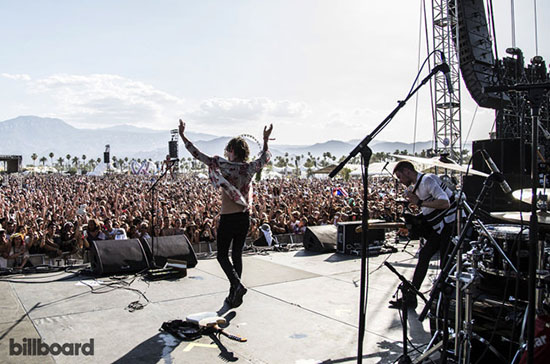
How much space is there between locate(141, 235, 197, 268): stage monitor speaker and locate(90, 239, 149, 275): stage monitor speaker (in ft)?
0.52

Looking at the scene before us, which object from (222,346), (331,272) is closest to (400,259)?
(331,272)

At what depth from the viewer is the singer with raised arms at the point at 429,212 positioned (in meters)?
4.34

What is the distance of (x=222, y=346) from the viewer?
3.44 meters

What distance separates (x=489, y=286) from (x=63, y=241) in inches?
259

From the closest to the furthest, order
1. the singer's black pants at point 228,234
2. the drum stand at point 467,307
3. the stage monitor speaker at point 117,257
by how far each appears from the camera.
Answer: the drum stand at point 467,307 < the singer's black pants at point 228,234 < the stage monitor speaker at point 117,257

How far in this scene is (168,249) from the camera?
20.5ft

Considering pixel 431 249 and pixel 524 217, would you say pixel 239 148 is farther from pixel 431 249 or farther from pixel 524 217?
pixel 524 217

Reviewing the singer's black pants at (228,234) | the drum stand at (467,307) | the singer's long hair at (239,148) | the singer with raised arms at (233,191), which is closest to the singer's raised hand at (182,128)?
the singer with raised arms at (233,191)

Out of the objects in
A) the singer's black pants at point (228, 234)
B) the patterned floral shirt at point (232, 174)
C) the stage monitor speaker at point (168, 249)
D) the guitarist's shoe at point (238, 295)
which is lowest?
the guitarist's shoe at point (238, 295)

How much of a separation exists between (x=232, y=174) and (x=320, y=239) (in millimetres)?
4237

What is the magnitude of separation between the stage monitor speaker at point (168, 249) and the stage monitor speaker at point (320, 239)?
8.67 ft

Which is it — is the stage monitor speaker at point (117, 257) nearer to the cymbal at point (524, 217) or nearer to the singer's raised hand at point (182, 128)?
the singer's raised hand at point (182, 128)

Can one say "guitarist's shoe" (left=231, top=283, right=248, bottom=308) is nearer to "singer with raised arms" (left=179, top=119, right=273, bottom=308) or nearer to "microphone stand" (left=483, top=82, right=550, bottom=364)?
"singer with raised arms" (left=179, top=119, right=273, bottom=308)

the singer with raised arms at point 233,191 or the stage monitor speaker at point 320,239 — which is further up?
the singer with raised arms at point 233,191
